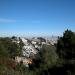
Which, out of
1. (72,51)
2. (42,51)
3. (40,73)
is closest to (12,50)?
(42,51)

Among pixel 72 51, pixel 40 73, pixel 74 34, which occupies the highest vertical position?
pixel 74 34

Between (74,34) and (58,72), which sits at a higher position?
→ (74,34)

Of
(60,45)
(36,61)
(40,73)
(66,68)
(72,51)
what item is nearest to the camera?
(66,68)

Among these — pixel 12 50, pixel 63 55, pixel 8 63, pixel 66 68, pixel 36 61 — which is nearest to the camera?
pixel 66 68

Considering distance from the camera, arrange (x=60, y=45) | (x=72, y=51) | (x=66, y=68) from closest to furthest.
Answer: (x=66, y=68)
(x=72, y=51)
(x=60, y=45)

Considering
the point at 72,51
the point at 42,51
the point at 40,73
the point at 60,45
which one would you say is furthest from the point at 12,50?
the point at 40,73

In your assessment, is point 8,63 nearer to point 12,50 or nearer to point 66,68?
point 66,68

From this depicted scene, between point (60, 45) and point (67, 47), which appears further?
point (60, 45)

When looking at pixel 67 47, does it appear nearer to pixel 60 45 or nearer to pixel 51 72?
pixel 60 45

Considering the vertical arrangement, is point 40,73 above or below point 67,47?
below
